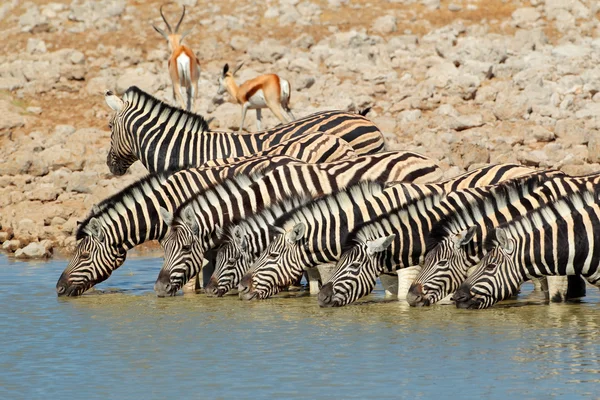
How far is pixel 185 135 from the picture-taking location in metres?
14.9

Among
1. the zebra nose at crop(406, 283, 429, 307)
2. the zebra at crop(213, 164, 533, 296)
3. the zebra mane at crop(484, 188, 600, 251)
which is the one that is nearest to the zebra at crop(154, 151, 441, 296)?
the zebra at crop(213, 164, 533, 296)

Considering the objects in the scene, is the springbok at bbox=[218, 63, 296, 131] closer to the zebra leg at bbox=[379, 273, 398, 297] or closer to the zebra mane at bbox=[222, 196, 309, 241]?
the zebra mane at bbox=[222, 196, 309, 241]

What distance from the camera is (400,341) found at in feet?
31.3

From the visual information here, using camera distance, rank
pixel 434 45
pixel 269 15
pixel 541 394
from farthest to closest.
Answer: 1. pixel 269 15
2. pixel 434 45
3. pixel 541 394

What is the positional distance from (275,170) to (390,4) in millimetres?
16405

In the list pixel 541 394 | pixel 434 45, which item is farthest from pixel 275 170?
pixel 434 45

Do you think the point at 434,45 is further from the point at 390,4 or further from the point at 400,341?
the point at 400,341

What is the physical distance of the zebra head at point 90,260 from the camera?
12.8 m

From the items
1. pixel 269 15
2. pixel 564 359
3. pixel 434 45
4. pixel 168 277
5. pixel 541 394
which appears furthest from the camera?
pixel 269 15

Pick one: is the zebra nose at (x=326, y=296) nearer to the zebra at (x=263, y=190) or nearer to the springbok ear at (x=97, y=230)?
the zebra at (x=263, y=190)

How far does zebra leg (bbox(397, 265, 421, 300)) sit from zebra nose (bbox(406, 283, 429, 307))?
635mm

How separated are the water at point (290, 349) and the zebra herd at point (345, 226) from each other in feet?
0.88

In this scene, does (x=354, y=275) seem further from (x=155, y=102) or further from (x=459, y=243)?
(x=155, y=102)

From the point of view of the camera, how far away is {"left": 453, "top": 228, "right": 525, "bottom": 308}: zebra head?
429 inches
